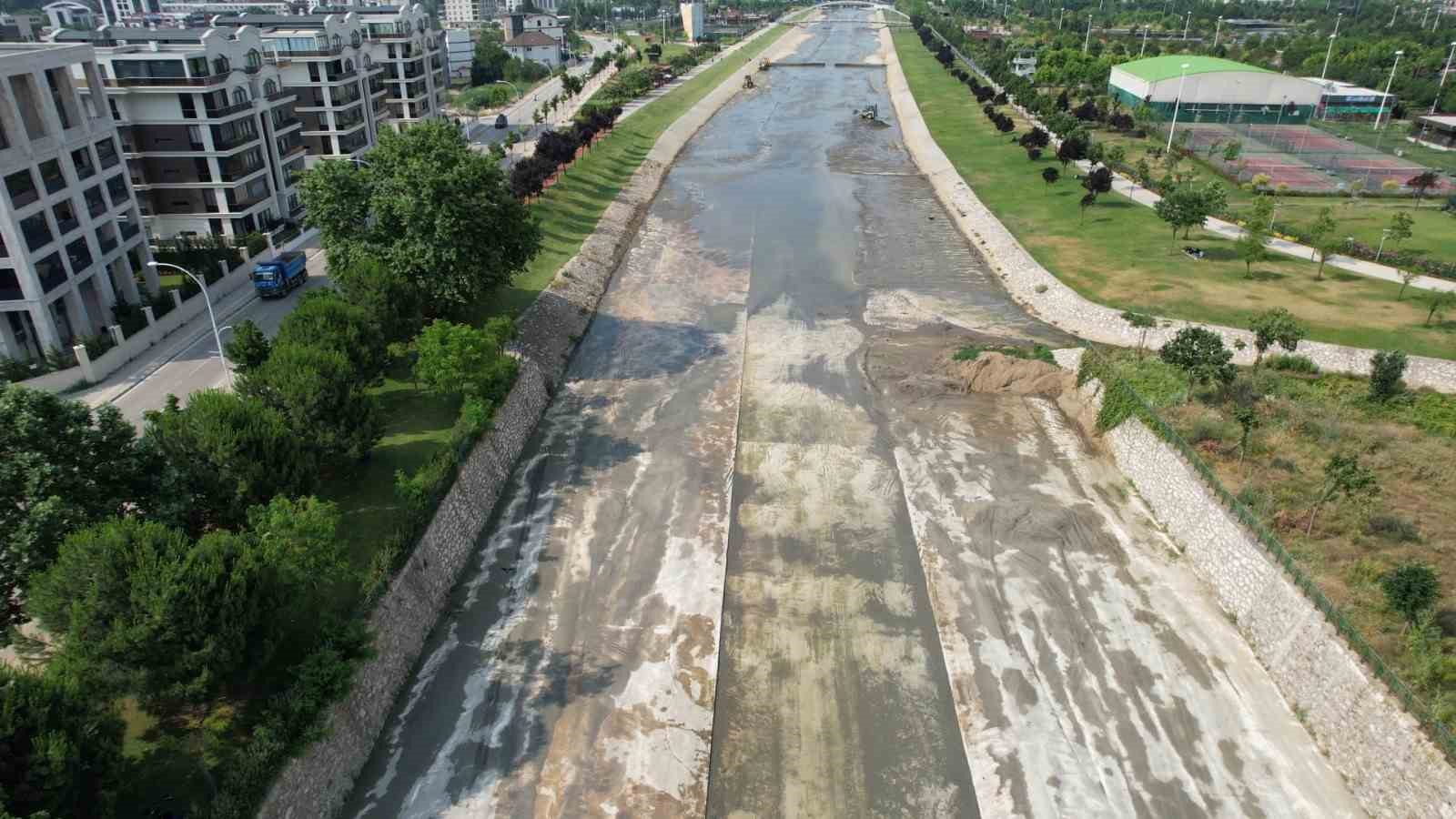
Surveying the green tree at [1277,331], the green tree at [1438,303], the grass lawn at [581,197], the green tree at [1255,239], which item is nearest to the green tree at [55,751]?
the grass lawn at [581,197]

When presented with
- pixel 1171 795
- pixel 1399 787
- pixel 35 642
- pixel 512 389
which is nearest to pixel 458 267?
pixel 512 389

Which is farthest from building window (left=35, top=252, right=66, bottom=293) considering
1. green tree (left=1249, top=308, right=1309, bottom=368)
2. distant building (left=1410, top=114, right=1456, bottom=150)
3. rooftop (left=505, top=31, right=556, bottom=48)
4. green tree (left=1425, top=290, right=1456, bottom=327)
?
rooftop (left=505, top=31, right=556, bottom=48)

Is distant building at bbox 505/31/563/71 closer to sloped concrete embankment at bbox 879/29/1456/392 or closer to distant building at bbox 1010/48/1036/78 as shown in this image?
distant building at bbox 1010/48/1036/78

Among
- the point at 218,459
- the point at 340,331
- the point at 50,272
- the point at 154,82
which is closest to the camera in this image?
the point at 218,459

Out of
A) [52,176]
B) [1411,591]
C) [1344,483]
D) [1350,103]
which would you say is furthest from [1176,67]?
[52,176]

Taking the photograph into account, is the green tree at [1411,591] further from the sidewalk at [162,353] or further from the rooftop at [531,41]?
the rooftop at [531,41]

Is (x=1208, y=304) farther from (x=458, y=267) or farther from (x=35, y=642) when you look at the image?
(x=35, y=642)

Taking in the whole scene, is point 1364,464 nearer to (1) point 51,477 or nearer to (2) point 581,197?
(1) point 51,477
